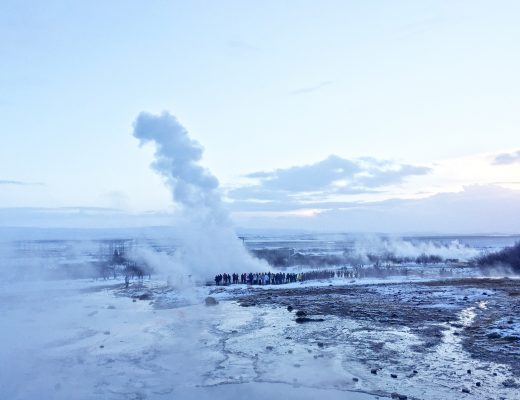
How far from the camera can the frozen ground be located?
42.4 ft

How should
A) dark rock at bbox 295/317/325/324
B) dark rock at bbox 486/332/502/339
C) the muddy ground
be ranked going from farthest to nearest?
dark rock at bbox 295/317/325/324, dark rock at bbox 486/332/502/339, the muddy ground

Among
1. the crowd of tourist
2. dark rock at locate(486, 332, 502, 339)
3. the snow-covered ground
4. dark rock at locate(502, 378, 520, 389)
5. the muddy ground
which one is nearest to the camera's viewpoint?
the snow-covered ground

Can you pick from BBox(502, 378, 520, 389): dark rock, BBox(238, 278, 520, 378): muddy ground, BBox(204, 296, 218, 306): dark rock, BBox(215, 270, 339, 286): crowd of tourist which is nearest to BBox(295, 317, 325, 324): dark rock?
BBox(238, 278, 520, 378): muddy ground

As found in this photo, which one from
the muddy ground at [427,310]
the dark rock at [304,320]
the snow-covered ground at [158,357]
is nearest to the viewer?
the snow-covered ground at [158,357]

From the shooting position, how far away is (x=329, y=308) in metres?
26.9

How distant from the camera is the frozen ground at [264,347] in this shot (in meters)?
12.9

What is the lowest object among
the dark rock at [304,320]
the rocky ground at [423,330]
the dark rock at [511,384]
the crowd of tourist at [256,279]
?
the dark rock at [511,384]

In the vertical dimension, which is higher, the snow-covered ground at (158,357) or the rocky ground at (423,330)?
the snow-covered ground at (158,357)

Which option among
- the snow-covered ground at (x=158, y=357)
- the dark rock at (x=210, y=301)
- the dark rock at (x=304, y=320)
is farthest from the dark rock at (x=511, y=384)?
the dark rock at (x=210, y=301)

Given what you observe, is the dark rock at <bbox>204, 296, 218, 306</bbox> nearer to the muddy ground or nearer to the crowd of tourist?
the muddy ground

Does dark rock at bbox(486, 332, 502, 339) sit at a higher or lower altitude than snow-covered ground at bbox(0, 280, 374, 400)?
lower

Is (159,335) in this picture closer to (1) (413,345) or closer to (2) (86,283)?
(1) (413,345)

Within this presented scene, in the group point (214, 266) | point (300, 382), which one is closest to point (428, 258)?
point (214, 266)

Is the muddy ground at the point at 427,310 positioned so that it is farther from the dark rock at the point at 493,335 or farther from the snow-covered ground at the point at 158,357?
the snow-covered ground at the point at 158,357
